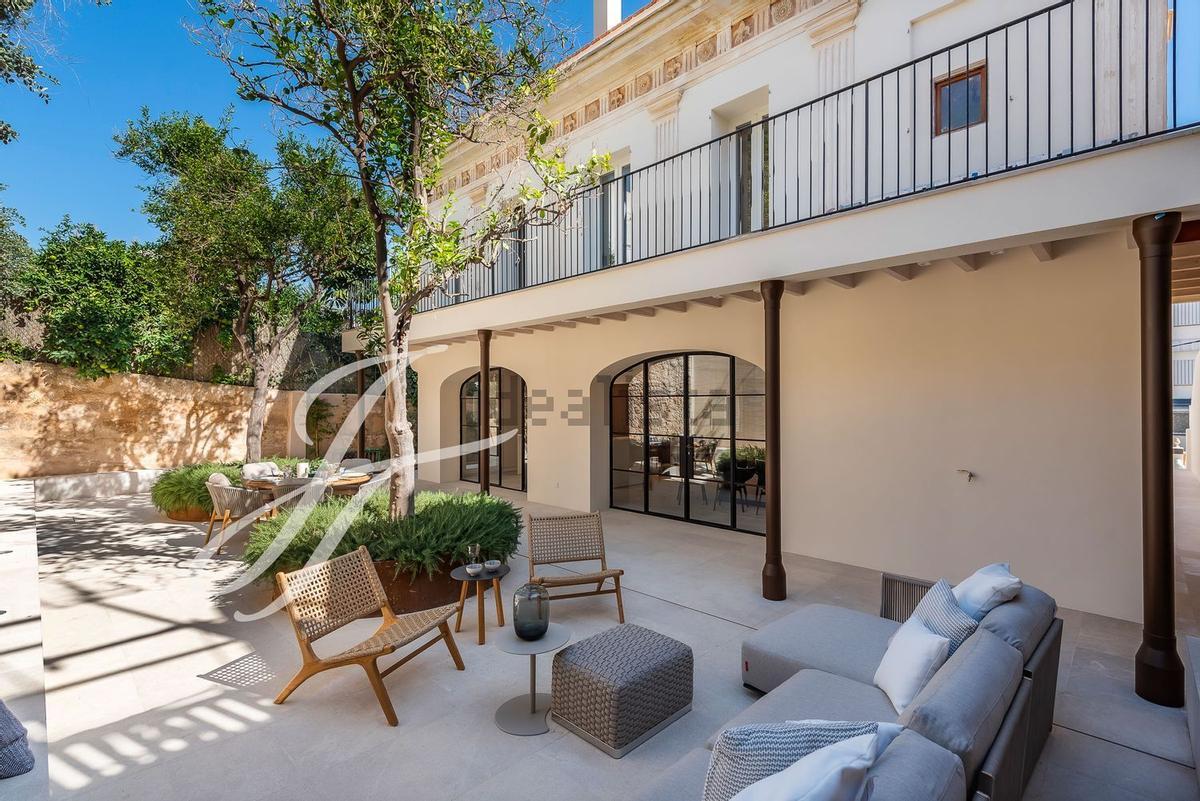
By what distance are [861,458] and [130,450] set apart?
12.9 meters

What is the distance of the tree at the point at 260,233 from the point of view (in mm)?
8820

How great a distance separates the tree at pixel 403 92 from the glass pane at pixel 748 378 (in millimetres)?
2944

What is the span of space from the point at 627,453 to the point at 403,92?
539cm

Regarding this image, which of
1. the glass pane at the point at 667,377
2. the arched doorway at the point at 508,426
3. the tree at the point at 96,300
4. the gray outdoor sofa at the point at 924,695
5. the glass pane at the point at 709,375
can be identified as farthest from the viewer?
the arched doorway at the point at 508,426

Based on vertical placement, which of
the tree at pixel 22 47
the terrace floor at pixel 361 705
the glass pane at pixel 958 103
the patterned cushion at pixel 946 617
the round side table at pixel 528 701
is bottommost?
the terrace floor at pixel 361 705

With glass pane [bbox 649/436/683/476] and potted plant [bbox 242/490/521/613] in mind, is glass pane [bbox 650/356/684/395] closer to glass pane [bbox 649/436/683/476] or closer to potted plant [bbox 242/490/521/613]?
glass pane [bbox 649/436/683/476]

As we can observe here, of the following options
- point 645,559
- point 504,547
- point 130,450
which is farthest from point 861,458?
point 130,450

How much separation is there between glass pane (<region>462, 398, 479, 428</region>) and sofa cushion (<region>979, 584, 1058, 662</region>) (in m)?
9.95

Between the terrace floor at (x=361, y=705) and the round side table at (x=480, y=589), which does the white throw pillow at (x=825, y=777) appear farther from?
the round side table at (x=480, y=589)

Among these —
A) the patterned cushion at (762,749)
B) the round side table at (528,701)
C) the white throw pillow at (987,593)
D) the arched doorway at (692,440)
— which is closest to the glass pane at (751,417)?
the arched doorway at (692,440)

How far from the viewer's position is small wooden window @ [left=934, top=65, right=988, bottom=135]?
5031 mm

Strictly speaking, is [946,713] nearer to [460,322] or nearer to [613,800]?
[613,800]

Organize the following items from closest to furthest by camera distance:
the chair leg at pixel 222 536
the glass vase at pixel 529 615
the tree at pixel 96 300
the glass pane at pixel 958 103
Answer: the glass vase at pixel 529 615
the glass pane at pixel 958 103
the chair leg at pixel 222 536
the tree at pixel 96 300

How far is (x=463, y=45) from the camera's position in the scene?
5148 mm
